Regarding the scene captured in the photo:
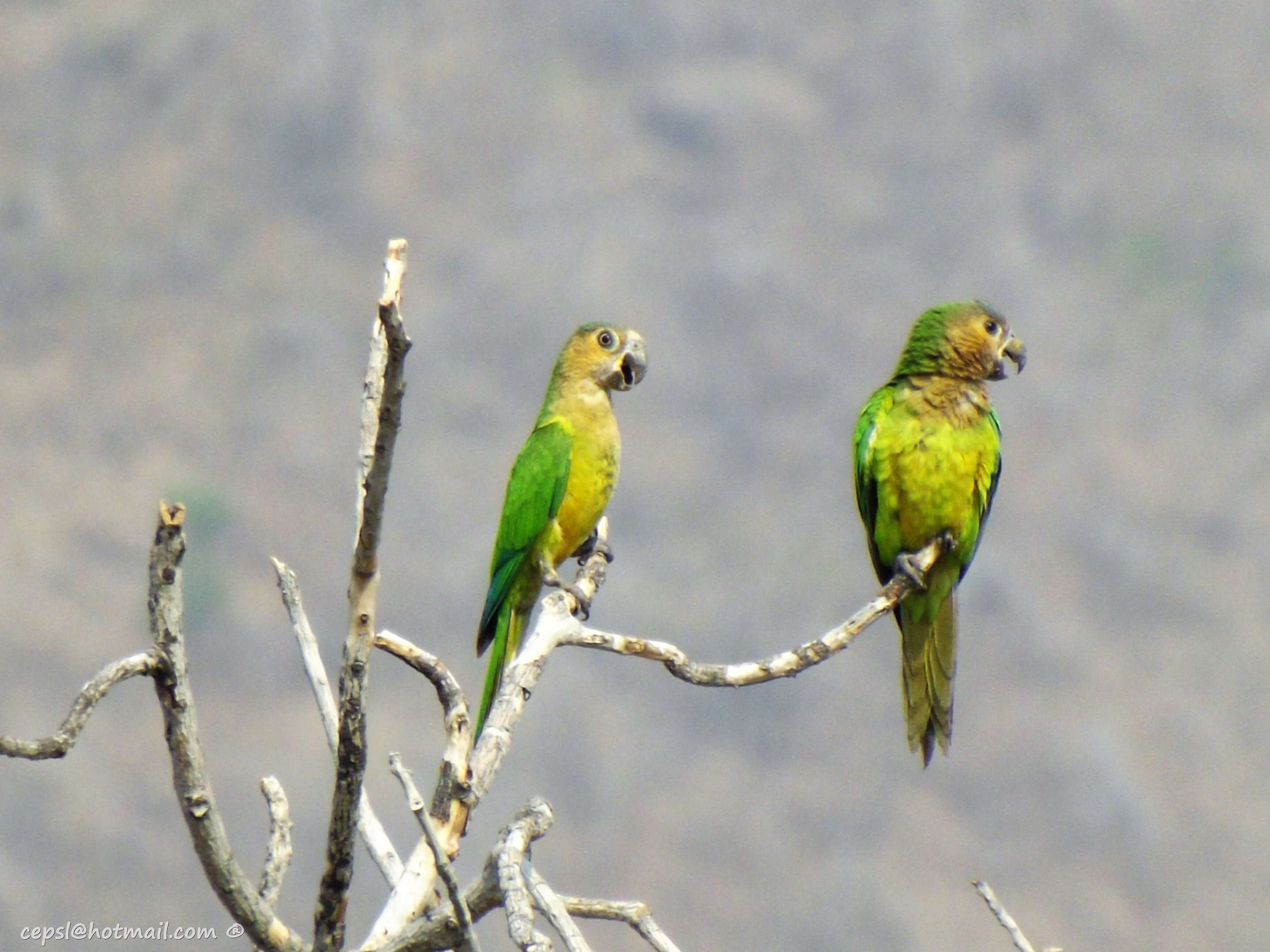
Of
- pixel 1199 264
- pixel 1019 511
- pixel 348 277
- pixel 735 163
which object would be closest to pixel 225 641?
pixel 348 277

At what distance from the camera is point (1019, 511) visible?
57719 mm

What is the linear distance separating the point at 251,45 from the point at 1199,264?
42742mm

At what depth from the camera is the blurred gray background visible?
1870 inches

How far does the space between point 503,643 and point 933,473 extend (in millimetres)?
2294

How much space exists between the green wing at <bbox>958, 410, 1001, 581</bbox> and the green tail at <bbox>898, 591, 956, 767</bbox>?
0.66 ft

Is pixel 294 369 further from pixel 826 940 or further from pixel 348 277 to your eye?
pixel 826 940

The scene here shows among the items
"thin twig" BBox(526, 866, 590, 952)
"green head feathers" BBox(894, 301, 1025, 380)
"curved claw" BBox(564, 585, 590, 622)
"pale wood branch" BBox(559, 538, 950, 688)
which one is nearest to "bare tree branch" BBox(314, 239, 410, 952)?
"thin twig" BBox(526, 866, 590, 952)

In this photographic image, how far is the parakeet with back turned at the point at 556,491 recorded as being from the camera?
8.28 meters

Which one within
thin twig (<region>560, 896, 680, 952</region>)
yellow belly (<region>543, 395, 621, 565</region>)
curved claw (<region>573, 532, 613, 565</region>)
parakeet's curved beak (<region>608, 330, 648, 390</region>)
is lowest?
thin twig (<region>560, 896, 680, 952</region>)

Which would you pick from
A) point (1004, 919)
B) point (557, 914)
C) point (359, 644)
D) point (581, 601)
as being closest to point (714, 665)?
point (557, 914)

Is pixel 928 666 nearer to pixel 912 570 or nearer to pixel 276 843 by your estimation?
pixel 912 570

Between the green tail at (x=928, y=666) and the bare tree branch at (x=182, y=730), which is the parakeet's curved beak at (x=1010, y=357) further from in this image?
the bare tree branch at (x=182, y=730)

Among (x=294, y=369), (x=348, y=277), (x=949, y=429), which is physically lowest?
(x=949, y=429)

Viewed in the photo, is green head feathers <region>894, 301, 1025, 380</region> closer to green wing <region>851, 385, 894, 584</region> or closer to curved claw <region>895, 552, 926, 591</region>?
green wing <region>851, 385, 894, 584</region>
